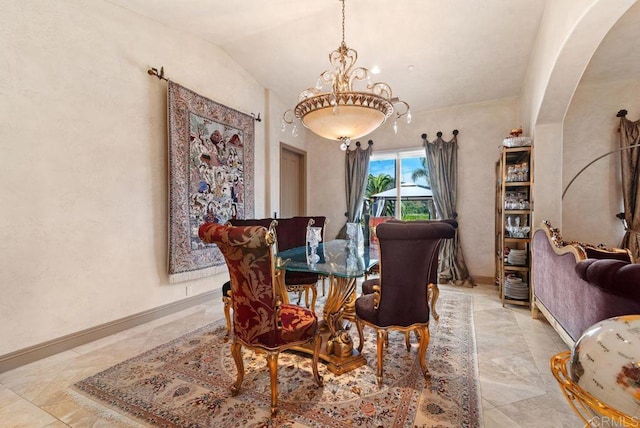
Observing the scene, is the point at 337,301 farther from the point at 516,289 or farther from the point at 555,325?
the point at 516,289

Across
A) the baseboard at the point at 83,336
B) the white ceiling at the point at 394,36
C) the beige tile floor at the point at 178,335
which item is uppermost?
the white ceiling at the point at 394,36

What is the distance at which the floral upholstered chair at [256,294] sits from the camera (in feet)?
5.08

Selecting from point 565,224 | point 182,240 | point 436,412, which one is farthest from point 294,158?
point 436,412

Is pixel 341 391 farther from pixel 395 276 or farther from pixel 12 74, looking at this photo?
pixel 12 74

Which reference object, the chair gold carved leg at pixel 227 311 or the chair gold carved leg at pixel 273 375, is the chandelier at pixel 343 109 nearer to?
the chair gold carved leg at pixel 227 311

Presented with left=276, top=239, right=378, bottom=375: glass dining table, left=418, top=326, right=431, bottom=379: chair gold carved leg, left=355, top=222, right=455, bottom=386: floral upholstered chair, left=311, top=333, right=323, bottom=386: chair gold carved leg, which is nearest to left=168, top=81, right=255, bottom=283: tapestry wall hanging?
left=276, top=239, right=378, bottom=375: glass dining table

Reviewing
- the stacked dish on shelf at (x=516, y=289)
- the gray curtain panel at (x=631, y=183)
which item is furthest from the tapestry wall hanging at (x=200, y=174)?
the gray curtain panel at (x=631, y=183)

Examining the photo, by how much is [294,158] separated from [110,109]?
10.8ft

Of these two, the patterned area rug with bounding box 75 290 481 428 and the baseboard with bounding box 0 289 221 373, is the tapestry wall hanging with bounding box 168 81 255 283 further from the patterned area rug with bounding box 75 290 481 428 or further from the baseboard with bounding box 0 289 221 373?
the patterned area rug with bounding box 75 290 481 428

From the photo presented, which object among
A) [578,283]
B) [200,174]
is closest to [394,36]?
[200,174]

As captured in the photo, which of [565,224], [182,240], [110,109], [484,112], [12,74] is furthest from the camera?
[484,112]

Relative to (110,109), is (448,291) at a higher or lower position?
lower

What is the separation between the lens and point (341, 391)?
187cm

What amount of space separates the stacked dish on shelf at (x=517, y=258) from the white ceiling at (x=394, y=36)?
90.3 inches
